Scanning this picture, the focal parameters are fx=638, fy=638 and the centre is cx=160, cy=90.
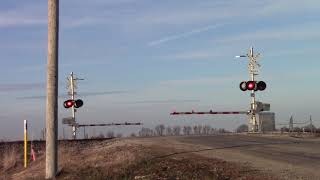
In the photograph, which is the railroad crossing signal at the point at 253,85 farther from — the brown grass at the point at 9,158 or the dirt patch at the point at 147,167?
the dirt patch at the point at 147,167

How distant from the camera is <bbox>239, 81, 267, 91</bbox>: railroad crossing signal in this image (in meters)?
37.9

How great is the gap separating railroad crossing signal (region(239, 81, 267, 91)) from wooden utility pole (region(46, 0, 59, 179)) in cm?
2252

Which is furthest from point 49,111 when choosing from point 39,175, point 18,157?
point 18,157

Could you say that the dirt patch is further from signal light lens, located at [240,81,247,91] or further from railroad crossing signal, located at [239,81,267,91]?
signal light lens, located at [240,81,247,91]

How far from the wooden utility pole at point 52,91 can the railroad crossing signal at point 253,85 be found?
2252 cm

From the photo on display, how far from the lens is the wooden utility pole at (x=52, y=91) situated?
16.8m

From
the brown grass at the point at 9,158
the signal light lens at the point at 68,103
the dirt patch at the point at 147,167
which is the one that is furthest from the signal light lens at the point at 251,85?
the dirt patch at the point at 147,167

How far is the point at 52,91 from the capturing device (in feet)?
55.3

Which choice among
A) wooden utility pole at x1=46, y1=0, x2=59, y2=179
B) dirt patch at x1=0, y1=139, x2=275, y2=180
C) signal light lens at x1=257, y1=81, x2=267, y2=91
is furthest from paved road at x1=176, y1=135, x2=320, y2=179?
signal light lens at x1=257, y1=81, x2=267, y2=91

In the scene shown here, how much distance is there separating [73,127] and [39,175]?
27.1 m

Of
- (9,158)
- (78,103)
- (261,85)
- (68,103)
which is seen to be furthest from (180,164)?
(68,103)

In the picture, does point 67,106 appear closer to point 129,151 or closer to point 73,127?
point 73,127

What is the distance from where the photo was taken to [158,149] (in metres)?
21.6

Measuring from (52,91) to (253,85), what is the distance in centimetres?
2263
